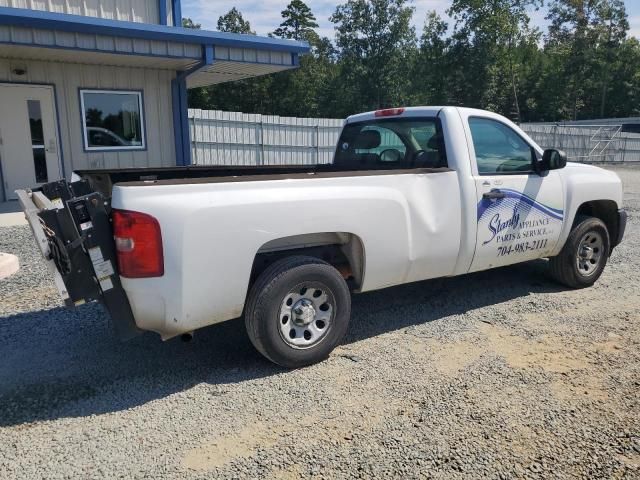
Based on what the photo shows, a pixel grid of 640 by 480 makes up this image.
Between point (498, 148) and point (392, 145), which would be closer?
point (498, 148)

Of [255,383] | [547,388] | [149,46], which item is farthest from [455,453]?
[149,46]

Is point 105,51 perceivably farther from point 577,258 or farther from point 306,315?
point 577,258

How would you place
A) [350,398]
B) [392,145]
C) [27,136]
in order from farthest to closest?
1. [27,136]
2. [392,145]
3. [350,398]

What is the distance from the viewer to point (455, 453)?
9.57 feet

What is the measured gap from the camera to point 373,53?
42.1 metres

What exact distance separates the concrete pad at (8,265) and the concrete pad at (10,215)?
9.88ft

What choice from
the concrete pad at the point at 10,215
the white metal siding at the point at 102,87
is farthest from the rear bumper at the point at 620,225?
the white metal siding at the point at 102,87

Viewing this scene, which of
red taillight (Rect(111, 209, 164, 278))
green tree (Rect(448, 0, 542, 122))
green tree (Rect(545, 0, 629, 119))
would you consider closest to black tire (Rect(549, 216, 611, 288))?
red taillight (Rect(111, 209, 164, 278))

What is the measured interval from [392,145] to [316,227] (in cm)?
186

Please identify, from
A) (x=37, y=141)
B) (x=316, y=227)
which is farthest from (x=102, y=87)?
(x=316, y=227)

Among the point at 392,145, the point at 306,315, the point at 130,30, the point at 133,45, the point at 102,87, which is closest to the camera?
the point at 306,315

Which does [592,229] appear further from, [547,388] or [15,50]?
[15,50]

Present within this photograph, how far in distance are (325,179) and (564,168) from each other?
2.89 m

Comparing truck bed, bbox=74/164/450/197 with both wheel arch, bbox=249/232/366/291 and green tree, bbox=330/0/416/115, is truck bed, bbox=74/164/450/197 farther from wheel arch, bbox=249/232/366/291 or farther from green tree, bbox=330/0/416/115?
green tree, bbox=330/0/416/115
